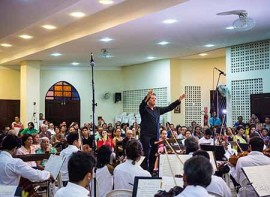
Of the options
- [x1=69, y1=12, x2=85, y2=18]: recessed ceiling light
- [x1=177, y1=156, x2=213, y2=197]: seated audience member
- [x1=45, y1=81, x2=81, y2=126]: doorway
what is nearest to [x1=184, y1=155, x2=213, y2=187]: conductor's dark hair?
[x1=177, y1=156, x2=213, y2=197]: seated audience member

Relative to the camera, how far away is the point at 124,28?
10.6m

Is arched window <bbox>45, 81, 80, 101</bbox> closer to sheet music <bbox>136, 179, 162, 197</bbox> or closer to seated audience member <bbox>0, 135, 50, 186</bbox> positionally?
seated audience member <bbox>0, 135, 50, 186</bbox>

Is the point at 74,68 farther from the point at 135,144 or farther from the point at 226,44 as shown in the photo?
the point at 135,144

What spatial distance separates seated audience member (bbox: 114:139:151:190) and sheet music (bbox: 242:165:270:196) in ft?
3.35

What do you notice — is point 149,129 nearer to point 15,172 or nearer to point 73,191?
point 15,172

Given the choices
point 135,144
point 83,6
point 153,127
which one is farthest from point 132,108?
point 135,144

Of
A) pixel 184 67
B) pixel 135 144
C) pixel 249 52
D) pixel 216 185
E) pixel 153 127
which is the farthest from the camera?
pixel 184 67

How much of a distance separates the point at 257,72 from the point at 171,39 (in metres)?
3.01

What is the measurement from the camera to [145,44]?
13.2 metres

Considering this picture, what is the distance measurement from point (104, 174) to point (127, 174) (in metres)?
0.64

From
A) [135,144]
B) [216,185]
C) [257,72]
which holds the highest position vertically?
[257,72]

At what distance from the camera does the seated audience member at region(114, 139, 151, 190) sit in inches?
172

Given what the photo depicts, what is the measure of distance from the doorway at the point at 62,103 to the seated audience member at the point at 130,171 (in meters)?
15.7

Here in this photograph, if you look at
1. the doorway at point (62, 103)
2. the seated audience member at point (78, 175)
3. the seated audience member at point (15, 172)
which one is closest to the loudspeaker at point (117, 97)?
the doorway at point (62, 103)
